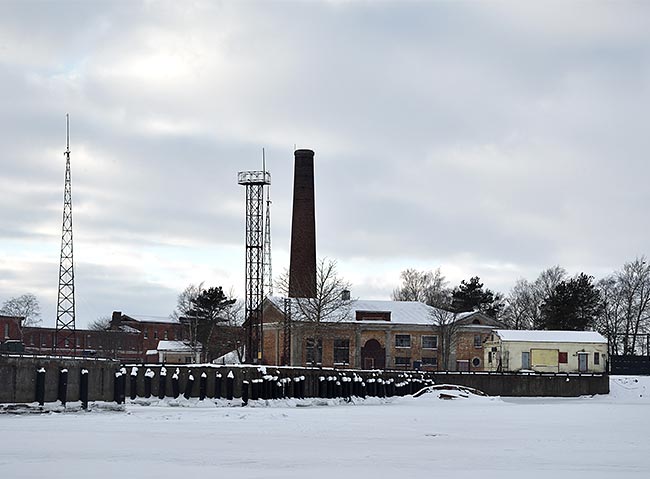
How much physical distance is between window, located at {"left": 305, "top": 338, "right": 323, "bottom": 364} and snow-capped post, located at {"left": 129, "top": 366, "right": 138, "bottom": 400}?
179 ft

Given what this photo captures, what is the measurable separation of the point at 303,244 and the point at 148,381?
185ft

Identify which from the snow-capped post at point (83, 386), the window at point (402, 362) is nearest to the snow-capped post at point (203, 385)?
the snow-capped post at point (83, 386)

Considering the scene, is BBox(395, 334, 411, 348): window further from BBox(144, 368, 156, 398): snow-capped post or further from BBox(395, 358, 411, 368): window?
BBox(144, 368, 156, 398): snow-capped post

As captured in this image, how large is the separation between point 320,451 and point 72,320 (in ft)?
165

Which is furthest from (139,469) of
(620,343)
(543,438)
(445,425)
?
(620,343)

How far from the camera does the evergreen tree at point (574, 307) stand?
379 feet

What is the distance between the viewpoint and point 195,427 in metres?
27.2

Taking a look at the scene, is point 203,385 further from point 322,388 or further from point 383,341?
point 383,341

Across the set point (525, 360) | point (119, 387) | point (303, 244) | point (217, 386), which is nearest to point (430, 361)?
point (525, 360)

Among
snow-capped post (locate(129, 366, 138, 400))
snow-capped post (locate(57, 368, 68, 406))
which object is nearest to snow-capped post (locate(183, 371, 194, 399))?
snow-capped post (locate(129, 366, 138, 400))

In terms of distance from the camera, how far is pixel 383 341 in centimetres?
9962

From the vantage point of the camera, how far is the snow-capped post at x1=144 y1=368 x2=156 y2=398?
40.3 m

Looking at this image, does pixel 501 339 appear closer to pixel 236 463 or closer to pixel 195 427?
pixel 195 427

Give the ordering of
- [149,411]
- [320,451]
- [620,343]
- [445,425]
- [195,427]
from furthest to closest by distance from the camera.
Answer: [620,343], [149,411], [445,425], [195,427], [320,451]
